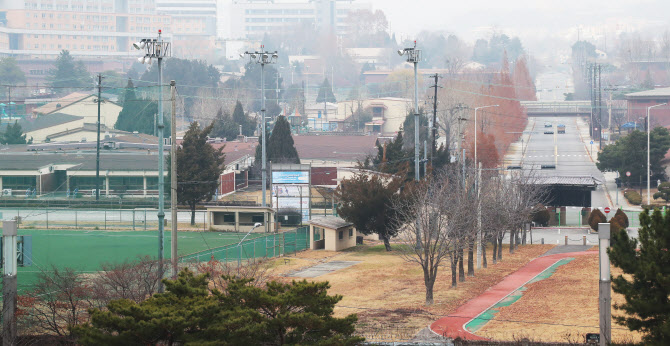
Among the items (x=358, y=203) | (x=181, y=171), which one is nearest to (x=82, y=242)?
(x=181, y=171)

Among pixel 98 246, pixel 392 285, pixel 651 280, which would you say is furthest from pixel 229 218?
pixel 651 280

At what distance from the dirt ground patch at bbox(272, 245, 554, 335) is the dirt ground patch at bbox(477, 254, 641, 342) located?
2292mm

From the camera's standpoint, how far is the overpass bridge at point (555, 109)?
15775cm

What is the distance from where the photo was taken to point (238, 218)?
56.1 metres

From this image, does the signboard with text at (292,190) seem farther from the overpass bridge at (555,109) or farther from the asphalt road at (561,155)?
the overpass bridge at (555,109)

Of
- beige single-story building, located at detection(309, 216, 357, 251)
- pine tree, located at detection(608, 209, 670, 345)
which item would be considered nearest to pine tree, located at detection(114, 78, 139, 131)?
beige single-story building, located at detection(309, 216, 357, 251)

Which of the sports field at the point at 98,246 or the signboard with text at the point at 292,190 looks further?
the signboard with text at the point at 292,190

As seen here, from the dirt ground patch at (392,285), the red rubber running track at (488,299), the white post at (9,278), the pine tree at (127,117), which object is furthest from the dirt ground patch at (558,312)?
the pine tree at (127,117)

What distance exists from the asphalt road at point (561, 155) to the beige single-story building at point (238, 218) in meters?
20.3

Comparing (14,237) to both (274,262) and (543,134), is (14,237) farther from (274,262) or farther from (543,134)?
(543,134)

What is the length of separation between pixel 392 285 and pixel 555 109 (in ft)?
429

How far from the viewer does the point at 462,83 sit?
12375 cm

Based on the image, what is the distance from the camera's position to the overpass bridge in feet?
518

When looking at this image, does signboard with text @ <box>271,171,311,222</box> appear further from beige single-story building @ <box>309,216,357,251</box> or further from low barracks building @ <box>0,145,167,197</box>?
low barracks building @ <box>0,145,167,197</box>
